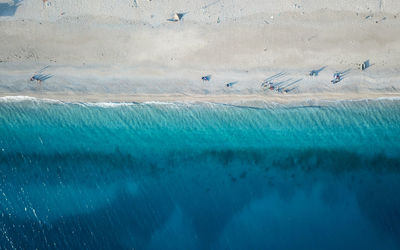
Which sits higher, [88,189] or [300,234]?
Answer: [88,189]

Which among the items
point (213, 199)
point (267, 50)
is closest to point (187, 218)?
point (213, 199)

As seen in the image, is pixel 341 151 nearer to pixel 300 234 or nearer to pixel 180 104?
pixel 300 234

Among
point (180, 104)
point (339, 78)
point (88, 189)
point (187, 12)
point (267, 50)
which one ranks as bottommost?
point (88, 189)

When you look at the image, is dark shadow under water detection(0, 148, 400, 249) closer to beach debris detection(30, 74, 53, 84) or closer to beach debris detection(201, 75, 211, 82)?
beach debris detection(201, 75, 211, 82)

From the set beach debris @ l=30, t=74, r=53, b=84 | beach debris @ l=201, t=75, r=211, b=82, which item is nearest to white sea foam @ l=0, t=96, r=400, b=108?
beach debris @ l=30, t=74, r=53, b=84

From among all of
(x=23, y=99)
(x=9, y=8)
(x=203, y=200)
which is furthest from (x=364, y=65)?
(x=9, y=8)

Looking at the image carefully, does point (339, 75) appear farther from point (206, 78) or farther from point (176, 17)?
point (176, 17)

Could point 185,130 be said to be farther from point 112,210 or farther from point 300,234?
point 300,234
